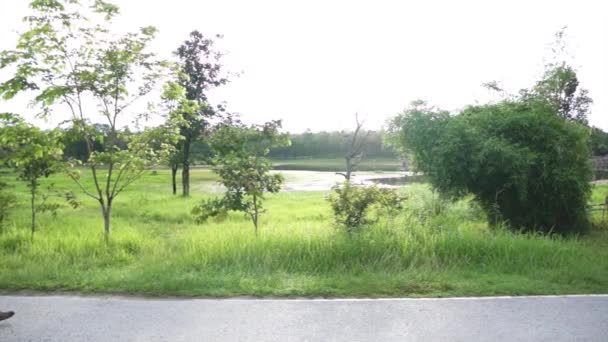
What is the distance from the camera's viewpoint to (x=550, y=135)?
310 inches

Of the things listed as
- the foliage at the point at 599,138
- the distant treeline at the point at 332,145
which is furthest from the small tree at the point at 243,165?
the foliage at the point at 599,138

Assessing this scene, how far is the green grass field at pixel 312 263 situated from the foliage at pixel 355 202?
0.80ft

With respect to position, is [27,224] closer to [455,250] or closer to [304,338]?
[304,338]

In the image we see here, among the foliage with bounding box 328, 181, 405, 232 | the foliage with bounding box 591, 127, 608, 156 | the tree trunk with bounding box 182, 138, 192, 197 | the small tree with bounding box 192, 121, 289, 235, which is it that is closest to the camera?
the foliage with bounding box 328, 181, 405, 232

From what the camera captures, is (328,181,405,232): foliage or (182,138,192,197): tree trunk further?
(182,138,192,197): tree trunk

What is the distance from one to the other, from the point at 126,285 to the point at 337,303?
7.62 ft

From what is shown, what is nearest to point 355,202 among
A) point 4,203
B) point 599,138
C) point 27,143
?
point 27,143

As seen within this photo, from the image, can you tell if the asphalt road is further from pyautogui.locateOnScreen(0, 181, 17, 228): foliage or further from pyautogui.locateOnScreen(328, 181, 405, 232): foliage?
pyautogui.locateOnScreen(0, 181, 17, 228): foliage

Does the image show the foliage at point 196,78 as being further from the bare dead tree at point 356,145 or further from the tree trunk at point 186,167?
the bare dead tree at point 356,145

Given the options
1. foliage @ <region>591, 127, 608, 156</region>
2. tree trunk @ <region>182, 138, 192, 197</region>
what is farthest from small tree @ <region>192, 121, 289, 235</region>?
tree trunk @ <region>182, 138, 192, 197</region>

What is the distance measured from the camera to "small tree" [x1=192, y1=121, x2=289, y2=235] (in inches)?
267

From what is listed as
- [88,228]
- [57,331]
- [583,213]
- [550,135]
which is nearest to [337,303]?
[57,331]

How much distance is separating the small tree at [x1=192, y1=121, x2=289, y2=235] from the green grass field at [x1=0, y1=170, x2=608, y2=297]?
0.67m

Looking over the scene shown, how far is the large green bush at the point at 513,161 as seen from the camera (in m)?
7.57
